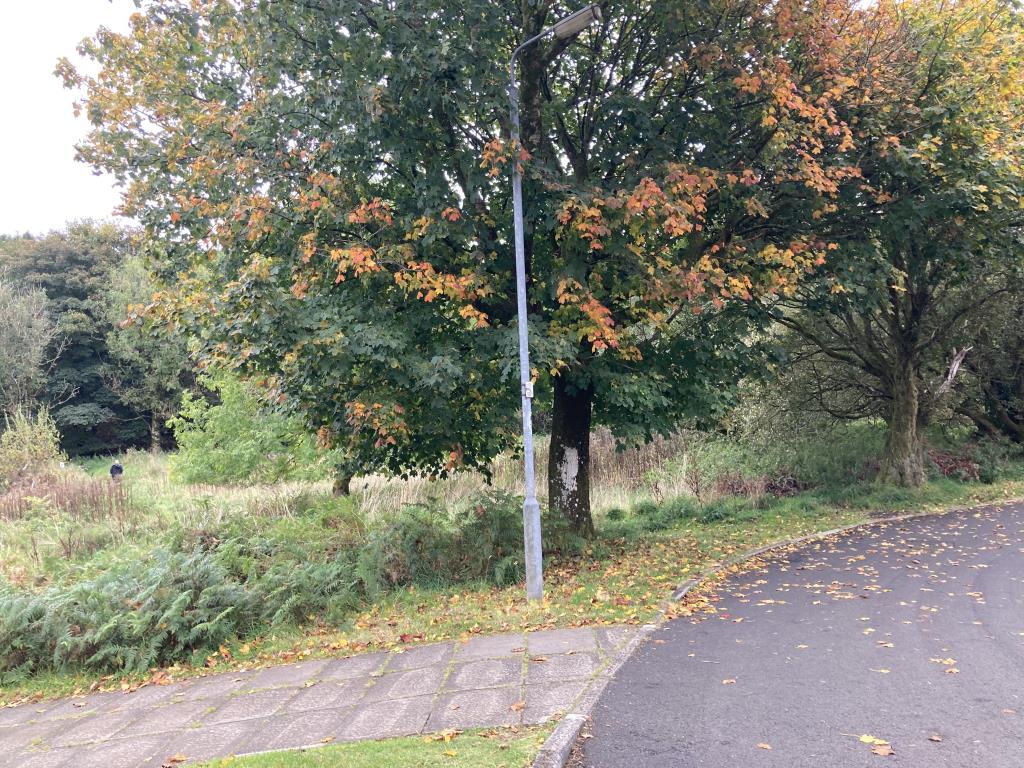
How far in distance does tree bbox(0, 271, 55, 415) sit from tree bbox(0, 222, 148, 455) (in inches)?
150

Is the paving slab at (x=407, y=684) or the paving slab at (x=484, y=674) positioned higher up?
the paving slab at (x=484, y=674)

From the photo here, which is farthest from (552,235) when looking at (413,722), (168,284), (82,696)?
(82,696)

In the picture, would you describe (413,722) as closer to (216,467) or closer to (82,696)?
(82,696)

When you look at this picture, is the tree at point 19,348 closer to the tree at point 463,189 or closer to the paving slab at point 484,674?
the tree at point 463,189

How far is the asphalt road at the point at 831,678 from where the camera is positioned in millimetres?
4680

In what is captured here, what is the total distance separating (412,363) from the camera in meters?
8.83

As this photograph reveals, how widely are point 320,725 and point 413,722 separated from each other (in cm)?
74

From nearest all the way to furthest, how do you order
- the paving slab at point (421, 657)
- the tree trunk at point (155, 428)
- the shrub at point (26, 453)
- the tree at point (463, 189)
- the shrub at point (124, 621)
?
the paving slab at point (421, 657) → the shrub at point (124, 621) → the tree at point (463, 189) → the shrub at point (26, 453) → the tree trunk at point (155, 428)

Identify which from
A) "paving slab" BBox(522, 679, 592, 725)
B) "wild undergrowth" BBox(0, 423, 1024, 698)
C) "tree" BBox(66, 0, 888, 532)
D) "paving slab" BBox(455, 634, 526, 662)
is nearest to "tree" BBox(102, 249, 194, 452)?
"wild undergrowth" BBox(0, 423, 1024, 698)

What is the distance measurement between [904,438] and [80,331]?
152 feet

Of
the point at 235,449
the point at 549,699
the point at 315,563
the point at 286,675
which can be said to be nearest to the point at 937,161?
the point at 549,699

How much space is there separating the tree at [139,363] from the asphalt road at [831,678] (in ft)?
134

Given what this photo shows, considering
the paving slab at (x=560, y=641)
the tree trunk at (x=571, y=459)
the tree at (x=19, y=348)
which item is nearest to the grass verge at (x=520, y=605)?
the paving slab at (x=560, y=641)

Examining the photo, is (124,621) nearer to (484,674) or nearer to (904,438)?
(484,674)
